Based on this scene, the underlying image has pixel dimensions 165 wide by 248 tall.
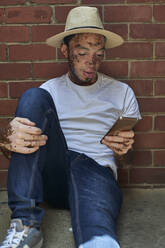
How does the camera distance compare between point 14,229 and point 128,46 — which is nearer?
point 14,229

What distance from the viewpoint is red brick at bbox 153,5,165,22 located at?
2.50 metres

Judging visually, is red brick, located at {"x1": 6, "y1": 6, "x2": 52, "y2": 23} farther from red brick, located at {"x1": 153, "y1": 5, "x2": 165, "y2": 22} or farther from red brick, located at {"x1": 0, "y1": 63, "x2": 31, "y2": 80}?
red brick, located at {"x1": 153, "y1": 5, "x2": 165, "y2": 22}

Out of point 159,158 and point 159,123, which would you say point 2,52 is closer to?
point 159,123

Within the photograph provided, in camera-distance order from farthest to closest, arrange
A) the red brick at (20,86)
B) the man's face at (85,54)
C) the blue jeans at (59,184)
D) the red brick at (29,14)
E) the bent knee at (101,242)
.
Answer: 1. the red brick at (20,86)
2. the red brick at (29,14)
3. the man's face at (85,54)
4. the blue jeans at (59,184)
5. the bent knee at (101,242)

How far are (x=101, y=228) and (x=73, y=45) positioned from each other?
1.12 metres

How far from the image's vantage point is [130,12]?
8.20 feet

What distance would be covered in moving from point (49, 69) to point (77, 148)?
677 mm

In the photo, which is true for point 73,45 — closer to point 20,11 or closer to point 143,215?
point 20,11

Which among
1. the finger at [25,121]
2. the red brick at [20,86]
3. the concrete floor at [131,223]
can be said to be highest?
the red brick at [20,86]

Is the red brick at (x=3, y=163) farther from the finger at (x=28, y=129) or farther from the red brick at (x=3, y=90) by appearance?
the finger at (x=28, y=129)

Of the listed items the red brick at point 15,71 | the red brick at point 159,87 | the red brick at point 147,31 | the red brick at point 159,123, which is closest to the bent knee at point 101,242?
the red brick at point 159,123

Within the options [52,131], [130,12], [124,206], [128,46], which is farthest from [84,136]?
[130,12]

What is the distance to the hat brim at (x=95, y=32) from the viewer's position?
84.4 inches

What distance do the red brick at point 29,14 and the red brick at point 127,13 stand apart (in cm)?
41
